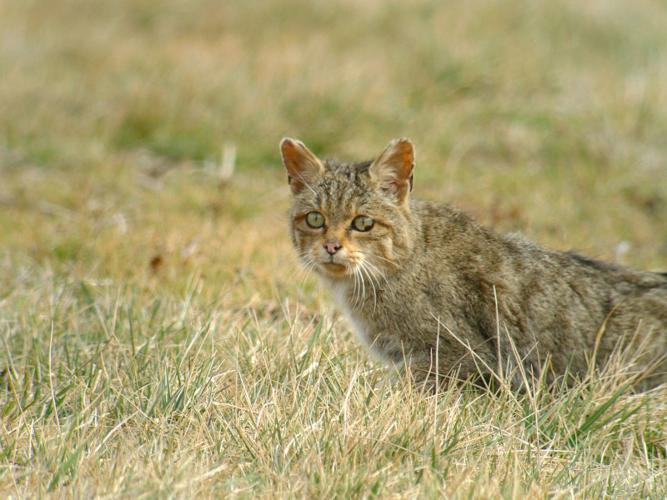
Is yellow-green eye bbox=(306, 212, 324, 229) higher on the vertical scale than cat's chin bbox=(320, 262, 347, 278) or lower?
higher

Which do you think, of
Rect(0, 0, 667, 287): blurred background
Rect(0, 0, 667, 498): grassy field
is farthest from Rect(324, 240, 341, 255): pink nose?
Rect(0, 0, 667, 287): blurred background

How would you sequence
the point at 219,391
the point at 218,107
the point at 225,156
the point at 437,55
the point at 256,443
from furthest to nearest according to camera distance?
the point at 437,55 < the point at 218,107 < the point at 225,156 < the point at 219,391 < the point at 256,443

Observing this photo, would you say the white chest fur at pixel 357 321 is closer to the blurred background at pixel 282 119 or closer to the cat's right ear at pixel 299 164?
the cat's right ear at pixel 299 164

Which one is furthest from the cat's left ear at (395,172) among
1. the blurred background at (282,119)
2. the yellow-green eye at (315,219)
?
the blurred background at (282,119)

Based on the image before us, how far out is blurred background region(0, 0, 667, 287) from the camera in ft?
24.5

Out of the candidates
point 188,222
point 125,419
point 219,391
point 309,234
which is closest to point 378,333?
point 309,234

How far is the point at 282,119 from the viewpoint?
973 cm

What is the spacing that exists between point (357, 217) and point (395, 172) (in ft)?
1.03

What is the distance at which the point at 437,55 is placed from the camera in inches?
433

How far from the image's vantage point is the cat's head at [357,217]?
4.94 metres

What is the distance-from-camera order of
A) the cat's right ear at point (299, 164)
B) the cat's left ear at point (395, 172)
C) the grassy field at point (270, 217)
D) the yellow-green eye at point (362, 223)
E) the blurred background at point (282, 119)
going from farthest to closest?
the blurred background at point (282, 119)
the cat's right ear at point (299, 164)
the cat's left ear at point (395, 172)
the yellow-green eye at point (362, 223)
the grassy field at point (270, 217)

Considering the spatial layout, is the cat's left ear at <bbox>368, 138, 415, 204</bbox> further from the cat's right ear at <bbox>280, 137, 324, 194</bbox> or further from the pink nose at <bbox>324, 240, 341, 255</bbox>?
the pink nose at <bbox>324, 240, 341, 255</bbox>

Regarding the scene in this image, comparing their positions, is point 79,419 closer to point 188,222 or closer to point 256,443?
point 256,443

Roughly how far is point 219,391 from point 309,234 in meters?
A: 0.98
